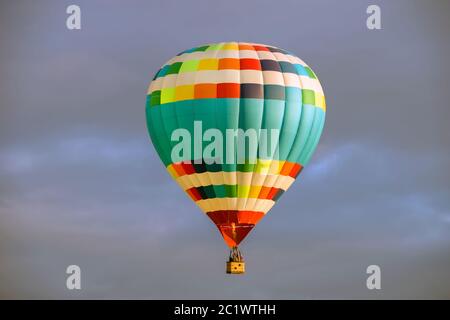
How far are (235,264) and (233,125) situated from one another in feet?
13.8

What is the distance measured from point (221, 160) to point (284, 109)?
2457 mm

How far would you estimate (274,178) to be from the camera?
3291 centimetres

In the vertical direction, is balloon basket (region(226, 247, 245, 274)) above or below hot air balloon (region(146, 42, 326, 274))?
below

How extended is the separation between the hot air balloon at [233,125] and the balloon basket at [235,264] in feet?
0.10

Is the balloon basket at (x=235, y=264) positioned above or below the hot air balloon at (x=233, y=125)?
below

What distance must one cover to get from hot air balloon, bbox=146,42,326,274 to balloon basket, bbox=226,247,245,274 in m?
0.03

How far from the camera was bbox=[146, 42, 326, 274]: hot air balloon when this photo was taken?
31969 millimetres

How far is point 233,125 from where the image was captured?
31.9 metres

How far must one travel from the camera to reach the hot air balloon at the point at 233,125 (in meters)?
32.0

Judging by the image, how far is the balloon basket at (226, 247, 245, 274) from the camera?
3212 cm

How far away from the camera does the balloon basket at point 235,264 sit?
32.1m
